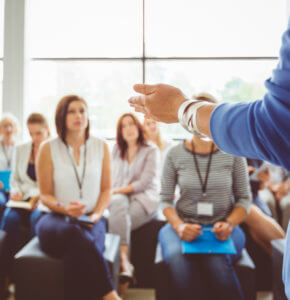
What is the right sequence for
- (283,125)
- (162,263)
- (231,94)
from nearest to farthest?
(283,125) → (162,263) → (231,94)

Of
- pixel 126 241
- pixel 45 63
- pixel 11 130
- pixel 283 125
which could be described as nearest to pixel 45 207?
pixel 126 241

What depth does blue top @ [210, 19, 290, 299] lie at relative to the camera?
1.56ft

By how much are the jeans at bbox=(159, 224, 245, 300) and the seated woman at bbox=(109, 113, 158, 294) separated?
753mm

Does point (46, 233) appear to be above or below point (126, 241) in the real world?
above

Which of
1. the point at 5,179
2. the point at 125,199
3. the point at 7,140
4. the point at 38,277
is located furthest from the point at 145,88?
the point at 7,140

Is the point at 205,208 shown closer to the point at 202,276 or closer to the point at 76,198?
the point at 202,276

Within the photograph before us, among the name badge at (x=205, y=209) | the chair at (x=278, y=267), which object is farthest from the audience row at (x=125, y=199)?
the chair at (x=278, y=267)

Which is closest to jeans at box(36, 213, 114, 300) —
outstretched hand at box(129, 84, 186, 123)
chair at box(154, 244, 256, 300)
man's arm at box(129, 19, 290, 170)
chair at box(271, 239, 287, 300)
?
chair at box(154, 244, 256, 300)

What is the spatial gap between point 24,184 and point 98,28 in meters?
2.74

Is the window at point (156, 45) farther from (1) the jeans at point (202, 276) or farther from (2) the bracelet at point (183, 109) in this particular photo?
(2) the bracelet at point (183, 109)

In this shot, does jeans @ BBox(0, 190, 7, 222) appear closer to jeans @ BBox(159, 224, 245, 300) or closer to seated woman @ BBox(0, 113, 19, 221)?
seated woman @ BBox(0, 113, 19, 221)

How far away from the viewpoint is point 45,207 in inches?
90.0

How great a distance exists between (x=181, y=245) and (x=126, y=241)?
921 millimetres

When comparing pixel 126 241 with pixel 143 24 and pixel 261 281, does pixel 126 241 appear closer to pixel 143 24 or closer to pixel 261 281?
pixel 261 281
